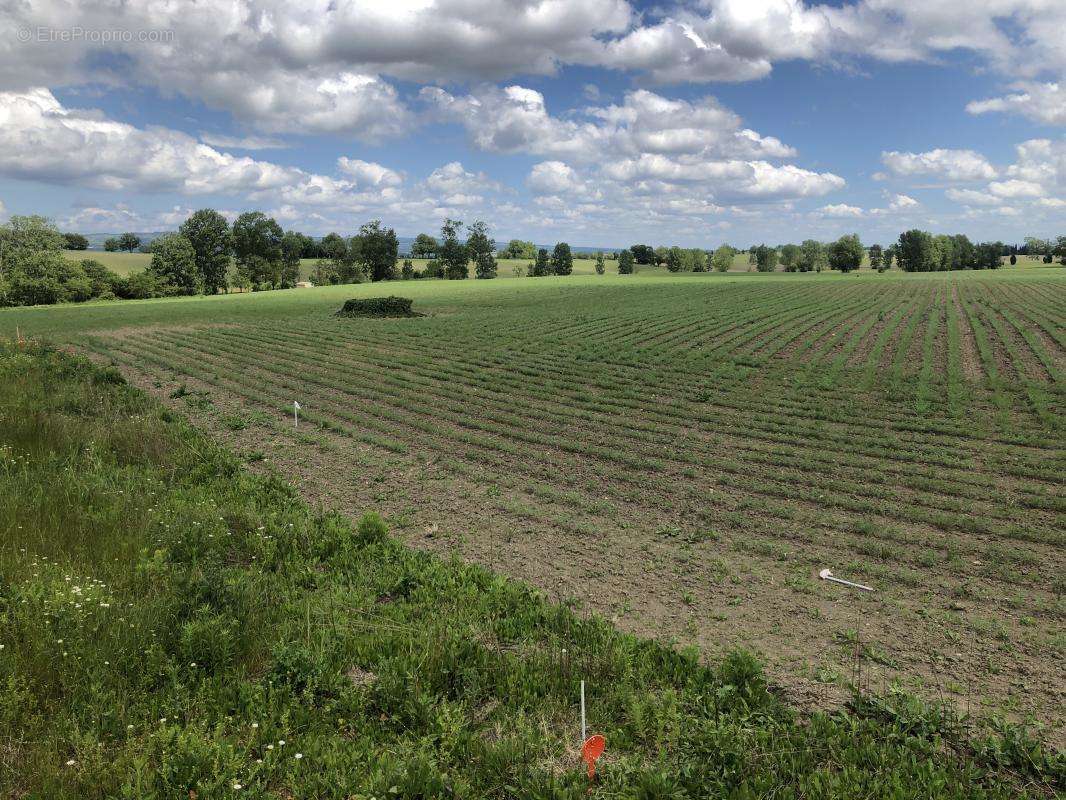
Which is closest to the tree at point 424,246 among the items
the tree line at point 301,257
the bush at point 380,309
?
the tree line at point 301,257

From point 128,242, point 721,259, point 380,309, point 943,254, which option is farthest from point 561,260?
point 128,242

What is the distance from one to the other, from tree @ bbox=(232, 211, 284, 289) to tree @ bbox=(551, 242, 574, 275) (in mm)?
60875

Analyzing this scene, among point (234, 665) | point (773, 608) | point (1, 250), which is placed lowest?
point (773, 608)

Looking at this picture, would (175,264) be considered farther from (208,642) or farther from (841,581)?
(841,581)

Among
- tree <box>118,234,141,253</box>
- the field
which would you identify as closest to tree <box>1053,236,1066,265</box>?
the field

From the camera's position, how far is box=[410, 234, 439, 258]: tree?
413 feet

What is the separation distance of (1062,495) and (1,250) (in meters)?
102

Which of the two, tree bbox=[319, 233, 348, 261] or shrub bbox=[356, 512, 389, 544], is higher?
tree bbox=[319, 233, 348, 261]

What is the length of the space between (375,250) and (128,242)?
93565 mm

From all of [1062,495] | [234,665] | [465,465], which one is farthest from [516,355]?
[234,665]

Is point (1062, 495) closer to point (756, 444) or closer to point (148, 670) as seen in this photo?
point (756, 444)

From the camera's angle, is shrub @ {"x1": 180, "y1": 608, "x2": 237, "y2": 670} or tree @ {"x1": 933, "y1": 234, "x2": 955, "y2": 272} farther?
tree @ {"x1": 933, "y1": 234, "x2": 955, "y2": 272}

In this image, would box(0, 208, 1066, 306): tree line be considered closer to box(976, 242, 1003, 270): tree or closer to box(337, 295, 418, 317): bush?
box(976, 242, 1003, 270): tree

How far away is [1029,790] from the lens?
444 cm
